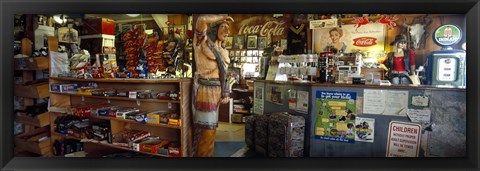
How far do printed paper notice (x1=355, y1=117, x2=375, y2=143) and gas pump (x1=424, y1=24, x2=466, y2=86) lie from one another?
576 millimetres

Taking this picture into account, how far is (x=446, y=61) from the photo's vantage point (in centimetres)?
249

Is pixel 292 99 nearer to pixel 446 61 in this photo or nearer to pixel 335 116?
pixel 335 116

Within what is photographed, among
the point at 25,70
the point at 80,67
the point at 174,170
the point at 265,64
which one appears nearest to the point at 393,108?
the point at 265,64

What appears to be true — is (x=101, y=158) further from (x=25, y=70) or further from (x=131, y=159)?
(x=25, y=70)

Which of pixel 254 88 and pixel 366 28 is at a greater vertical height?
pixel 366 28

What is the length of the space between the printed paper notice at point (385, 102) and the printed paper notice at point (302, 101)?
1.66 ft

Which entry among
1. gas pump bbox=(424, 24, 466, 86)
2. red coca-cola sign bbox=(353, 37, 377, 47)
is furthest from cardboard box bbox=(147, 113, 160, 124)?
gas pump bbox=(424, 24, 466, 86)

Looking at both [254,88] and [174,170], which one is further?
[254,88]

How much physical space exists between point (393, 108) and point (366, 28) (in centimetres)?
74

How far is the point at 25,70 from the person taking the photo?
2.56 m

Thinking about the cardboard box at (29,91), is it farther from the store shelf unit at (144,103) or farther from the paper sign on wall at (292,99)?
the paper sign on wall at (292,99)

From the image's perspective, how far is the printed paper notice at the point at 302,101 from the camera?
2.66 metres

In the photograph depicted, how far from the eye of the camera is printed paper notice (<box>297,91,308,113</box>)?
2.66 metres

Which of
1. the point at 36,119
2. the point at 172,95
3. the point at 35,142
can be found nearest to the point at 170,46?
the point at 172,95
